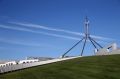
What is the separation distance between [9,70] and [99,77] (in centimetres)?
1917

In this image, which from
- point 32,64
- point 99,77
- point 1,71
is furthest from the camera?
point 32,64

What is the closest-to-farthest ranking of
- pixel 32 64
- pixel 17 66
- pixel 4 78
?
pixel 4 78 < pixel 17 66 < pixel 32 64

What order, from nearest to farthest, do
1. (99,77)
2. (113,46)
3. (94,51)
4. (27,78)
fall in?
(99,77), (27,78), (113,46), (94,51)

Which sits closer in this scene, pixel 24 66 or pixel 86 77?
pixel 86 77

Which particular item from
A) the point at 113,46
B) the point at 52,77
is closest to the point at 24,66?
the point at 52,77

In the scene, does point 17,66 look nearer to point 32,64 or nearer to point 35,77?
point 32,64

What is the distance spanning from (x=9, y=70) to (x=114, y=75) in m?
19.6

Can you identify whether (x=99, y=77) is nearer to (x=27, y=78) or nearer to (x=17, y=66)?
(x=27, y=78)

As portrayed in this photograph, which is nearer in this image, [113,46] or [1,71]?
[1,71]

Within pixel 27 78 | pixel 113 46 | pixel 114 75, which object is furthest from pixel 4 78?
pixel 113 46

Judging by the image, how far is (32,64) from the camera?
48219 mm

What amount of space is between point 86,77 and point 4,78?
31.3 ft

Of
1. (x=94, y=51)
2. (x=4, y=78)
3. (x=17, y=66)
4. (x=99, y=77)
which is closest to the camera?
(x=99, y=77)

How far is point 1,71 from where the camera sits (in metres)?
39.2
